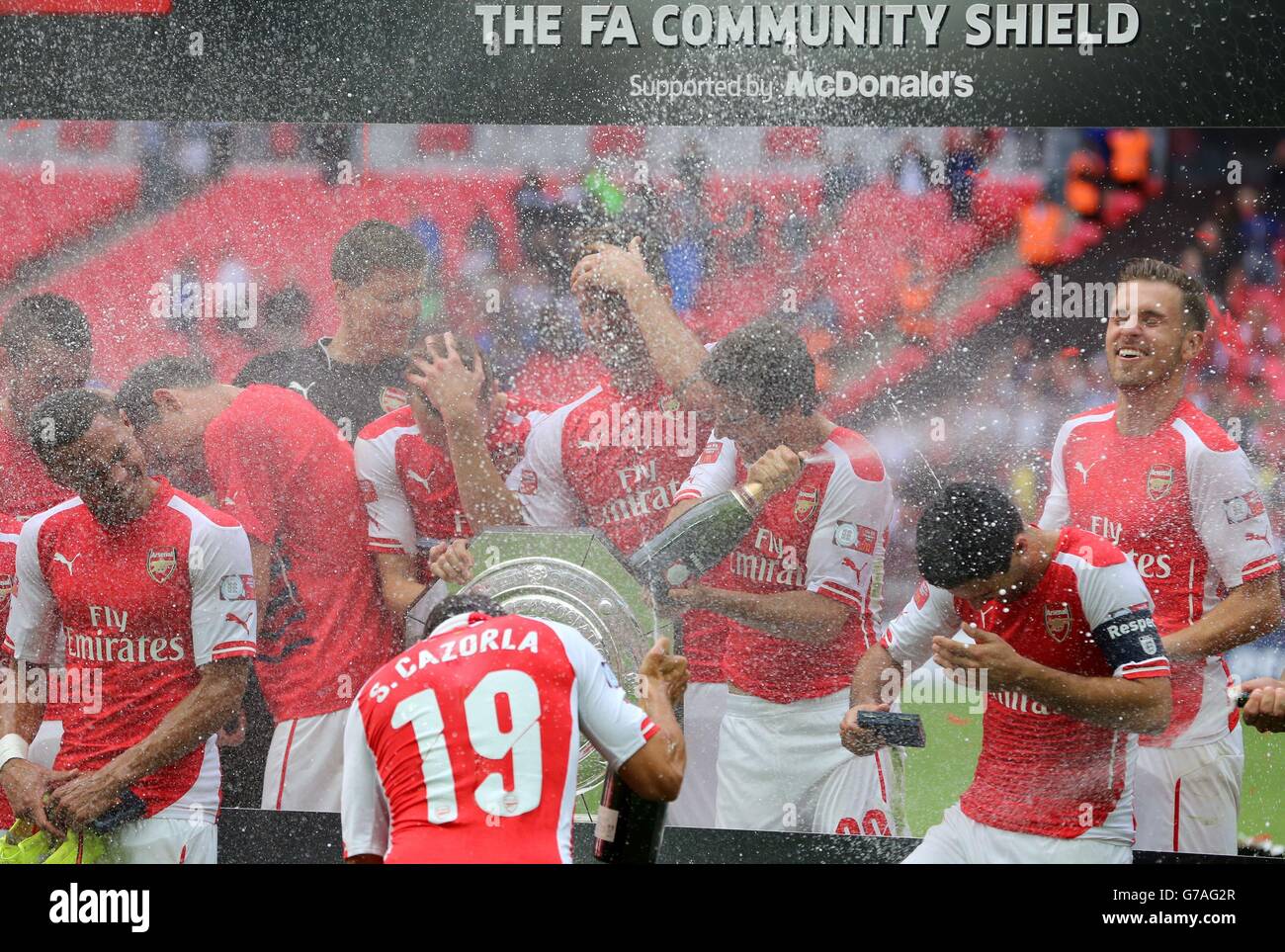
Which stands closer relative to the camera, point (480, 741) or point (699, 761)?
point (480, 741)

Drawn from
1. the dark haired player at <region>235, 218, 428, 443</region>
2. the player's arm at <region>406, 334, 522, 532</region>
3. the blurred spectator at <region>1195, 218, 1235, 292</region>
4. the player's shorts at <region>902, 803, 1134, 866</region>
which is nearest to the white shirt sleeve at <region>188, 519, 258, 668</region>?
the dark haired player at <region>235, 218, 428, 443</region>

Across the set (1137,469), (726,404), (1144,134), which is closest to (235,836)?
(726,404)

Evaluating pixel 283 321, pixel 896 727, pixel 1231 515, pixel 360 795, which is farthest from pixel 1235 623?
pixel 283 321

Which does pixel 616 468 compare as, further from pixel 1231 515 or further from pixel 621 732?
pixel 1231 515

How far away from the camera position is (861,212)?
2.78m

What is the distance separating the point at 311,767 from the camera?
289 cm

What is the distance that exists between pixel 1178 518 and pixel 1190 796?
60 centimetres

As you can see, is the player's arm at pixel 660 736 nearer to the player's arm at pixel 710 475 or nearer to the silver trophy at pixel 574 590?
the silver trophy at pixel 574 590

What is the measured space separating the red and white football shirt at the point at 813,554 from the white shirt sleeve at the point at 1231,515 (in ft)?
2.17

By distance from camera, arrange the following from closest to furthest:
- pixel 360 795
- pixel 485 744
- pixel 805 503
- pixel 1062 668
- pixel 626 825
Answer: pixel 485 744
pixel 360 795
pixel 626 825
pixel 1062 668
pixel 805 503

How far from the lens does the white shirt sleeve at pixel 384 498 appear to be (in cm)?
287

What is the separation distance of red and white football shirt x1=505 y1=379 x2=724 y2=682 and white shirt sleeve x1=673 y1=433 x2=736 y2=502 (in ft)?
0.06
